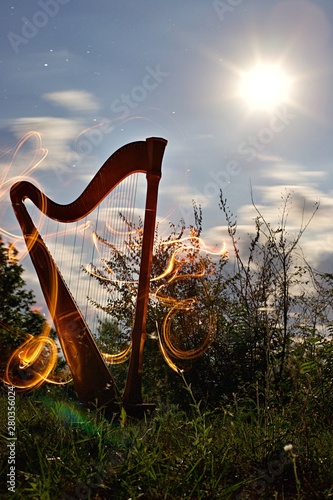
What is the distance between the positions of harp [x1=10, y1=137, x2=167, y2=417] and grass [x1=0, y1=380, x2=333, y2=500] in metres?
0.52

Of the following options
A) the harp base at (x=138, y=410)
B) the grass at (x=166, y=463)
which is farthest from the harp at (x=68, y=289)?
the grass at (x=166, y=463)

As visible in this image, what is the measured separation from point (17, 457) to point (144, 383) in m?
4.34

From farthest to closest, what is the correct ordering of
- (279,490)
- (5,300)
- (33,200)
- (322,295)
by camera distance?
1. (5,300)
2. (33,200)
3. (322,295)
4. (279,490)

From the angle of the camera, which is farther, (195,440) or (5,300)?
(5,300)

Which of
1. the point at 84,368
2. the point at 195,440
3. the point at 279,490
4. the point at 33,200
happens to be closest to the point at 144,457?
the point at 195,440

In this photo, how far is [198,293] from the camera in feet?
26.5

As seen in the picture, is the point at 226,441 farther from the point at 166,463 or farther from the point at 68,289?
the point at 68,289

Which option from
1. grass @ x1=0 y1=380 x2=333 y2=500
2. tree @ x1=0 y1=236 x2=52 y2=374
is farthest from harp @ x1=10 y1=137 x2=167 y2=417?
tree @ x1=0 y1=236 x2=52 y2=374

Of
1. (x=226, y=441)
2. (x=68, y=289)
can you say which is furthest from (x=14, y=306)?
(x=226, y=441)

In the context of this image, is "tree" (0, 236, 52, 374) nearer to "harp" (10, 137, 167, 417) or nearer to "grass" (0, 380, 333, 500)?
"harp" (10, 137, 167, 417)

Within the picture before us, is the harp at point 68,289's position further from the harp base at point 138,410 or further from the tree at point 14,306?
the tree at point 14,306

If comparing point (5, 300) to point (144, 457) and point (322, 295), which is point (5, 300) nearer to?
point (322, 295)

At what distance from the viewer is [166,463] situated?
12.2ft

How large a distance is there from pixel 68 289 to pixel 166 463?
3514 millimetres
